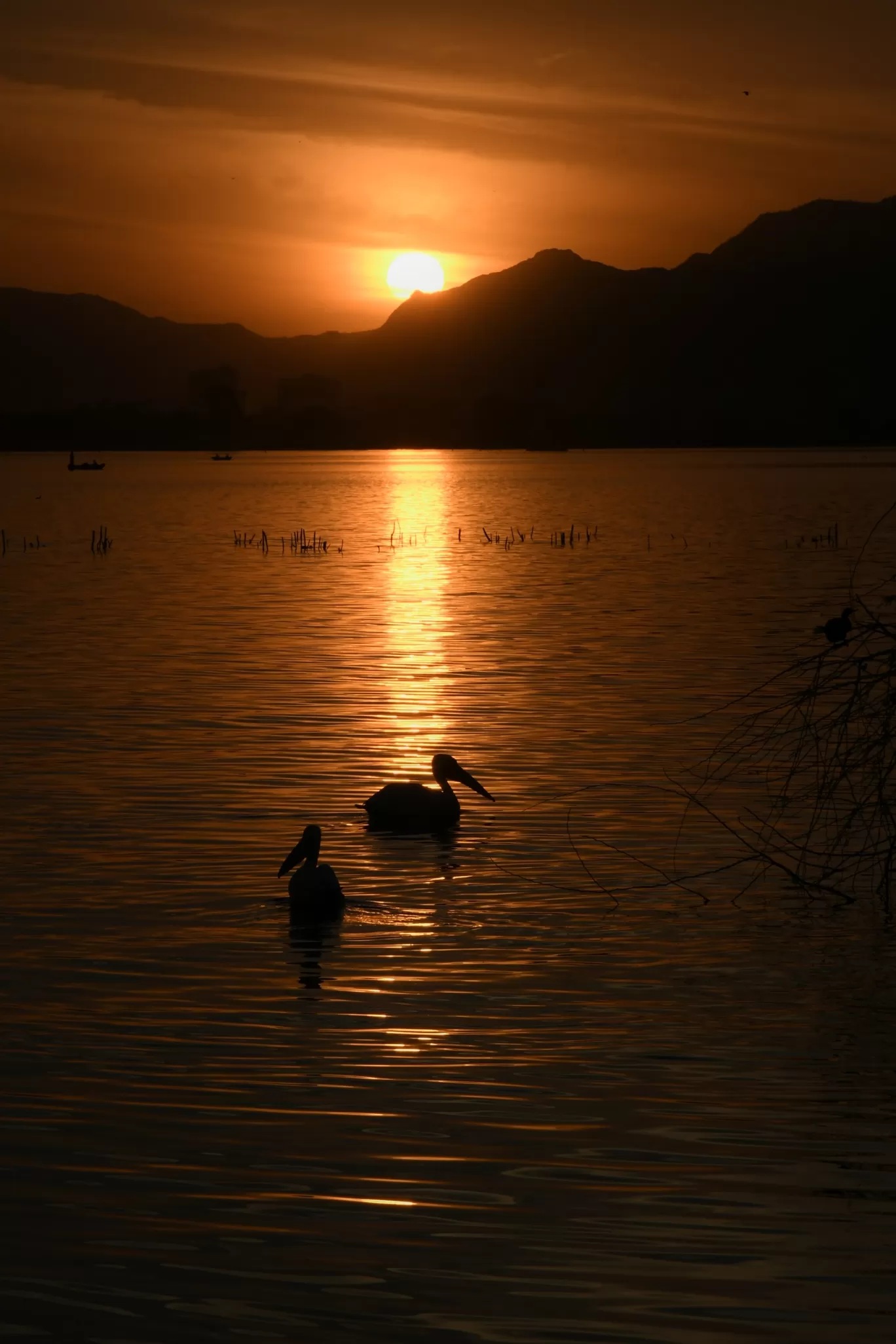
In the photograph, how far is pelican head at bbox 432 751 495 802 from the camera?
736 inches

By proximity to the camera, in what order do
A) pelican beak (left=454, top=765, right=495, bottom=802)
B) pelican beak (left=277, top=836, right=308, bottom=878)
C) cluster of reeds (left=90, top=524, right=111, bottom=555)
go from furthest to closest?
cluster of reeds (left=90, top=524, right=111, bottom=555) < pelican beak (left=454, top=765, right=495, bottom=802) < pelican beak (left=277, top=836, right=308, bottom=878)

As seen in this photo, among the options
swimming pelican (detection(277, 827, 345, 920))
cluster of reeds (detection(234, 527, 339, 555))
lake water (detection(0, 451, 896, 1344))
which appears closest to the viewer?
lake water (detection(0, 451, 896, 1344))

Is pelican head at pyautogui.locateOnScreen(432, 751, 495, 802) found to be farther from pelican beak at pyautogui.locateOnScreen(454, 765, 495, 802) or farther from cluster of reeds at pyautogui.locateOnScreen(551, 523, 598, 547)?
cluster of reeds at pyautogui.locateOnScreen(551, 523, 598, 547)

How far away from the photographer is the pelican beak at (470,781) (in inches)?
744

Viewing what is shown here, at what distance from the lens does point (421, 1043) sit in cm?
1132

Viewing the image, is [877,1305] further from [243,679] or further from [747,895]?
[243,679]

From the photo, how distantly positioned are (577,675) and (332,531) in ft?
197

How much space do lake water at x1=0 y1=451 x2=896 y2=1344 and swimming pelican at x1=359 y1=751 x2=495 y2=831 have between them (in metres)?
0.38

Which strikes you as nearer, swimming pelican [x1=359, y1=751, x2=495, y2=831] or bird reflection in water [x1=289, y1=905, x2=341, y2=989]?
bird reflection in water [x1=289, y1=905, x2=341, y2=989]

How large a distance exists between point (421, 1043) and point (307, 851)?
158 inches

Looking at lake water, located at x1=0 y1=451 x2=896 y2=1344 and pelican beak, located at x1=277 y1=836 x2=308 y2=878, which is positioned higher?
pelican beak, located at x1=277 y1=836 x2=308 y2=878

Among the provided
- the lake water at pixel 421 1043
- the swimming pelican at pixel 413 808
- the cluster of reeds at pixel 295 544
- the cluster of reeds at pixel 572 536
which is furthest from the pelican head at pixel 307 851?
the cluster of reeds at pixel 572 536

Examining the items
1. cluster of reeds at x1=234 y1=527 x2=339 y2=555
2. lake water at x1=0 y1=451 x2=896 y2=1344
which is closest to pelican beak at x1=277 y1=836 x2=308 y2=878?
lake water at x1=0 y1=451 x2=896 y2=1344

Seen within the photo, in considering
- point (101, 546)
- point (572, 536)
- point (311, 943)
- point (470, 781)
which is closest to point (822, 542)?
point (572, 536)
